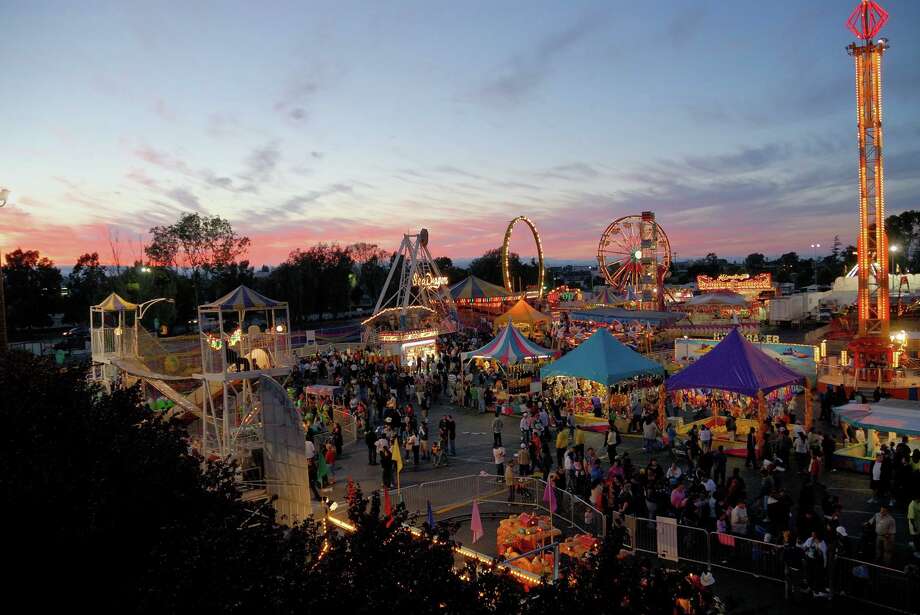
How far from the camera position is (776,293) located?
2149 inches

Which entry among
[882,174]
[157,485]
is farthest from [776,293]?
[157,485]

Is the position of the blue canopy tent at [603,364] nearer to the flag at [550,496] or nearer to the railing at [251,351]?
the flag at [550,496]

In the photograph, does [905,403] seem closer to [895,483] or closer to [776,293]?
[895,483]

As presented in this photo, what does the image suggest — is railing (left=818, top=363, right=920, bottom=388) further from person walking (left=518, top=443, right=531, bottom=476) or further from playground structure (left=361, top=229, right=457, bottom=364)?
playground structure (left=361, top=229, right=457, bottom=364)

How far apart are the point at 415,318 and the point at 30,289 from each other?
3891cm

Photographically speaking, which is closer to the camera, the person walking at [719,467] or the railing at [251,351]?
the person walking at [719,467]

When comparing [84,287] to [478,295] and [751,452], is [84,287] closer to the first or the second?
[478,295]

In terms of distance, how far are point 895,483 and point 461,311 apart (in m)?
37.2

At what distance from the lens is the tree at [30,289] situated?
5069 cm

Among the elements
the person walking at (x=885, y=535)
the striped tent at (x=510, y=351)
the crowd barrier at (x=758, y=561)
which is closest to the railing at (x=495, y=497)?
the crowd barrier at (x=758, y=561)

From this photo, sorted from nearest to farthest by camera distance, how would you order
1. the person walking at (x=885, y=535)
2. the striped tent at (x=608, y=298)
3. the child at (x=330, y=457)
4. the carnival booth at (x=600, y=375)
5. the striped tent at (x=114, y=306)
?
the person walking at (x=885, y=535) < the child at (x=330, y=457) < the carnival booth at (x=600, y=375) < the striped tent at (x=114, y=306) < the striped tent at (x=608, y=298)

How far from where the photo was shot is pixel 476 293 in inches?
2147

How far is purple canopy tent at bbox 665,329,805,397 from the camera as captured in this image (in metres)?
14.5

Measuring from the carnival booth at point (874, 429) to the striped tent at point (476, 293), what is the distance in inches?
1567
